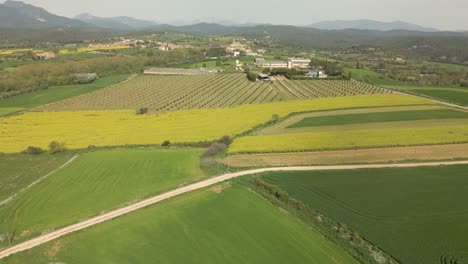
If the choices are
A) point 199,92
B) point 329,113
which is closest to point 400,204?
point 329,113

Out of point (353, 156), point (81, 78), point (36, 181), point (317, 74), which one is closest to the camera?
point (36, 181)

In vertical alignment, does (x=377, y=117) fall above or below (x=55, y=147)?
above

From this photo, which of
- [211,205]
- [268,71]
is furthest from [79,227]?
[268,71]

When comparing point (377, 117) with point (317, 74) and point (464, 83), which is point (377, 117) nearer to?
point (317, 74)

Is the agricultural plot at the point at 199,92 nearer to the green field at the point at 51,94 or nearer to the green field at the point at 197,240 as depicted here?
the green field at the point at 51,94

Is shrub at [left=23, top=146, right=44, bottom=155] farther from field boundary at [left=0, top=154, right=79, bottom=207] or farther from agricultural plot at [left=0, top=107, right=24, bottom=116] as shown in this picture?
agricultural plot at [left=0, top=107, right=24, bottom=116]

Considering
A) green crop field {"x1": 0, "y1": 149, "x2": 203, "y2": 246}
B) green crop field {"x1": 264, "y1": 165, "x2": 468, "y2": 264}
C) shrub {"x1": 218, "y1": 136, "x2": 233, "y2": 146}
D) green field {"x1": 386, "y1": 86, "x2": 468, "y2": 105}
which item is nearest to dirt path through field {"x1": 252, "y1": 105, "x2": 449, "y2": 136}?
shrub {"x1": 218, "y1": 136, "x2": 233, "y2": 146}
